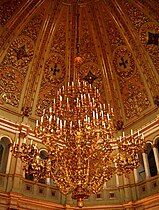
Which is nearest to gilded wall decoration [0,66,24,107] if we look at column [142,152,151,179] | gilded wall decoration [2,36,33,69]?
gilded wall decoration [2,36,33,69]

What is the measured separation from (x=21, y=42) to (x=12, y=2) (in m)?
1.96

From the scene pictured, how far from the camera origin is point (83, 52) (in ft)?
48.5

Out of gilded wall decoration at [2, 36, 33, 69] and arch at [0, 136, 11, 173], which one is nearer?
arch at [0, 136, 11, 173]

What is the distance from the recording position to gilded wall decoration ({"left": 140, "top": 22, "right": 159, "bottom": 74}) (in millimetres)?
13198

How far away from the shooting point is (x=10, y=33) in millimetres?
13312

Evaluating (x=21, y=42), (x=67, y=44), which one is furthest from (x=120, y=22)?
(x=21, y=42)

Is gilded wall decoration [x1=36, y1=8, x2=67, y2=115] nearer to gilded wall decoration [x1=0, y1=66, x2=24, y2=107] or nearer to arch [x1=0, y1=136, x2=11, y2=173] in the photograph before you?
gilded wall decoration [x1=0, y1=66, x2=24, y2=107]

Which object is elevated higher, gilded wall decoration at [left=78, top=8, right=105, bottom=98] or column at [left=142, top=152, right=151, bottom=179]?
gilded wall decoration at [left=78, top=8, right=105, bottom=98]

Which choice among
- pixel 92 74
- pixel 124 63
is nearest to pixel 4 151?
pixel 92 74

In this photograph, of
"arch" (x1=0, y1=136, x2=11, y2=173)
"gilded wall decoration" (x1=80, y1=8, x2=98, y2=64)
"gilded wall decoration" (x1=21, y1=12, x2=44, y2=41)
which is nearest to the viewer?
"arch" (x1=0, y1=136, x2=11, y2=173)

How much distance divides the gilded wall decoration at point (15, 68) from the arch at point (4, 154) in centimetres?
196

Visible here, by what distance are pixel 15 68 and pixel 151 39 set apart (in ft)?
22.3

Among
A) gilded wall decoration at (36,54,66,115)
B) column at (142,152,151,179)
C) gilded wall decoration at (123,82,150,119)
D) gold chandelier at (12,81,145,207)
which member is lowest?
gold chandelier at (12,81,145,207)

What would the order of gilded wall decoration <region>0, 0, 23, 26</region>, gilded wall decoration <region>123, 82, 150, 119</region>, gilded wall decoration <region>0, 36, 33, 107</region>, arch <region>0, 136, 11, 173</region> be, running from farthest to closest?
gilded wall decoration <region>123, 82, 150, 119</region> → gilded wall decoration <region>0, 36, 33, 107</region> → gilded wall decoration <region>0, 0, 23, 26</region> → arch <region>0, 136, 11, 173</region>
